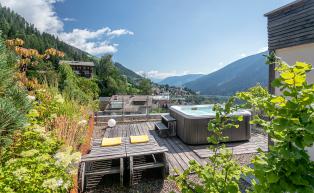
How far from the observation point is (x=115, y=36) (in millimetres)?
23484

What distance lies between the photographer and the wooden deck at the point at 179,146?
4.25m

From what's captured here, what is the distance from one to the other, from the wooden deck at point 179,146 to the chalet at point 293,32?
1.84 meters

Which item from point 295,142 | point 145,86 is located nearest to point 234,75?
point 145,86

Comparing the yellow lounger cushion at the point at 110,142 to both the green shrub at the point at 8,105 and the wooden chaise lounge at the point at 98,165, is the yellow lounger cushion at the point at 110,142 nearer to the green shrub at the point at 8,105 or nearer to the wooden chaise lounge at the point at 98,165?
the wooden chaise lounge at the point at 98,165

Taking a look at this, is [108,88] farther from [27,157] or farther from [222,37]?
[27,157]

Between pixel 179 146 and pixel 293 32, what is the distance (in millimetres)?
3667

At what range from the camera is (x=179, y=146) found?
5246 mm

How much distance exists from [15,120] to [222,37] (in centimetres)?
1266

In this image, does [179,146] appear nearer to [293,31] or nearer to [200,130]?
[200,130]

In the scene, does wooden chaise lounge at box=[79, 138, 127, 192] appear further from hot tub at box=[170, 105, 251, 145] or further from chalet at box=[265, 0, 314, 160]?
chalet at box=[265, 0, 314, 160]

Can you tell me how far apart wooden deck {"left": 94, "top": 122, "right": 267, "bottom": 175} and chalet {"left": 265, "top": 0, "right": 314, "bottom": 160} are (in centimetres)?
184

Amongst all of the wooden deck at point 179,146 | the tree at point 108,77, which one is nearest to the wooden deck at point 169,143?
the wooden deck at point 179,146

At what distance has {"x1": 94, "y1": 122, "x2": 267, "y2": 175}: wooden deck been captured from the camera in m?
4.25

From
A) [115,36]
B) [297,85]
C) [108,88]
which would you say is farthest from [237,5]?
[108,88]
